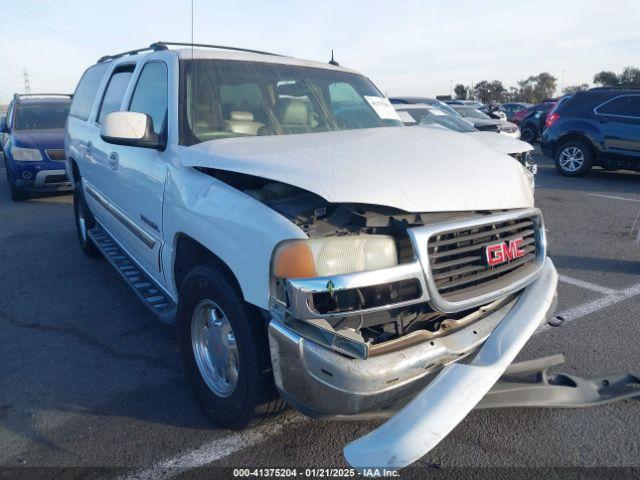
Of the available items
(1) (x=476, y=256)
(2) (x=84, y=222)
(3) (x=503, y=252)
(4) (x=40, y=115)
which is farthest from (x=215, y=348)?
(4) (x=40, y=115)

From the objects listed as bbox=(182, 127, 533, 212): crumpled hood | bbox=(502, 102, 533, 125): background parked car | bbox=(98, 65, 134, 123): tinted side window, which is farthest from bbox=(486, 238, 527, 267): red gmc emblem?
bbox=(502, 102, 533, 125): background parked car

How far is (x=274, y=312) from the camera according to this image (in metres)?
2.27

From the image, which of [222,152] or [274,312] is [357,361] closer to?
[274,312]

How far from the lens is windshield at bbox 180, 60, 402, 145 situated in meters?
3.38

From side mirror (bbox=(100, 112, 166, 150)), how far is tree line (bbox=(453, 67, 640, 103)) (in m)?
51.2

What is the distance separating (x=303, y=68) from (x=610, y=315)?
3122mm

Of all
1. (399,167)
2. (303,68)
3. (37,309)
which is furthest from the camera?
(37,309)

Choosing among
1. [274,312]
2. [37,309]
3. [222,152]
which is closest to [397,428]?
[274,312]

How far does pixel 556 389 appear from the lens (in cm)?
301

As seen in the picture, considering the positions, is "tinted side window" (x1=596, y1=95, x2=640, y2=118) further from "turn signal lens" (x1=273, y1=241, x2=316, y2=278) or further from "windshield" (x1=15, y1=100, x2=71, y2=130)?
"windshield" (x1=15, y1=100, x2=71, y2=130)

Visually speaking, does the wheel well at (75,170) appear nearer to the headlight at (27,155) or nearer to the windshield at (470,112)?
the headlight at (27,155)

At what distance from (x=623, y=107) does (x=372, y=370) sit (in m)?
10.8

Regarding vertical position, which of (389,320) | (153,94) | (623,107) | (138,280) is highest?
(623,107)

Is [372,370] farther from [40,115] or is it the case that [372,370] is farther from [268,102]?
[40,115]
